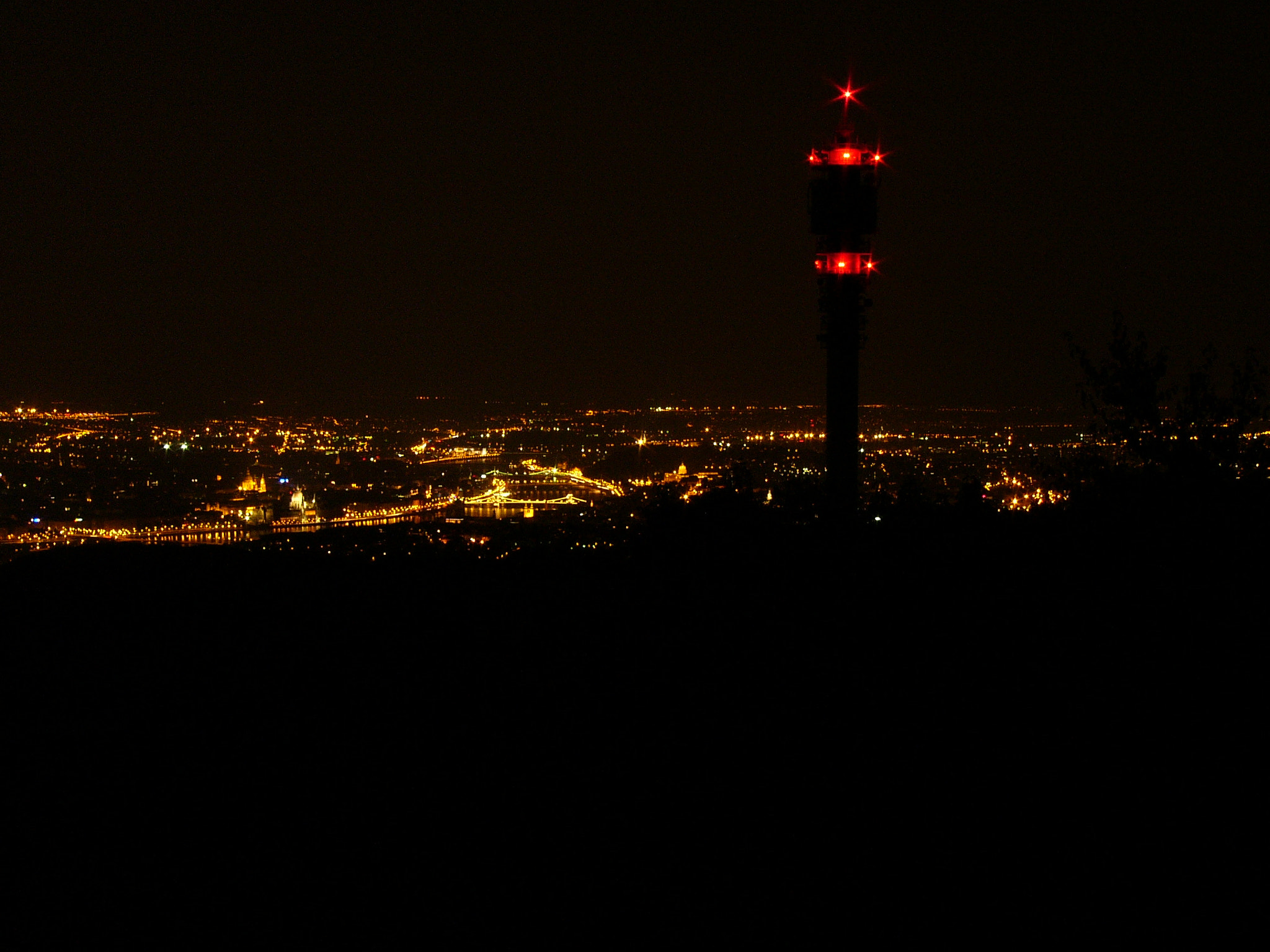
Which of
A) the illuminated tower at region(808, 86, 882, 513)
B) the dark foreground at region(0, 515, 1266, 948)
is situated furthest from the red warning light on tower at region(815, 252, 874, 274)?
the dark foreground at region(0, 515, 1266, 948)

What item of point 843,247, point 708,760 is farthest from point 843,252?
point 708,760

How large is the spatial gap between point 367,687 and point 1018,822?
5.42 m

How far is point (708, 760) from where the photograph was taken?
314 inches

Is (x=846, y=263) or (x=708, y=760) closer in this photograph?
(x=708, y=760)

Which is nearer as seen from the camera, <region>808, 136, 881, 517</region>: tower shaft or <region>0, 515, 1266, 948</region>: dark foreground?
<region>0, 515, 1266, 948</region>: dark foreground

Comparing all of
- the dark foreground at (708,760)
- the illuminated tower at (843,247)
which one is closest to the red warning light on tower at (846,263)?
the illuminated tower at (843,247)

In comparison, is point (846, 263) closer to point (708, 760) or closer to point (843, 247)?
point (843, 247)

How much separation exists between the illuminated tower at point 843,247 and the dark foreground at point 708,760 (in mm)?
25192

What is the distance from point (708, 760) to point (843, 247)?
3100 cm

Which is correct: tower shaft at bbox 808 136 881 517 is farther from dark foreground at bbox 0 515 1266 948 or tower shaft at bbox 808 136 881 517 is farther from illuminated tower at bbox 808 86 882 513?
dark foreground at bbox 0 515 1266 948

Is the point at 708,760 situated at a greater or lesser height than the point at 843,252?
lesser

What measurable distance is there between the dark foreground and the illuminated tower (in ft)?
82.7

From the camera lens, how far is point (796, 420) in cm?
6394

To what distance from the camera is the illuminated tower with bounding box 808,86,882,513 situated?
3597 cm
